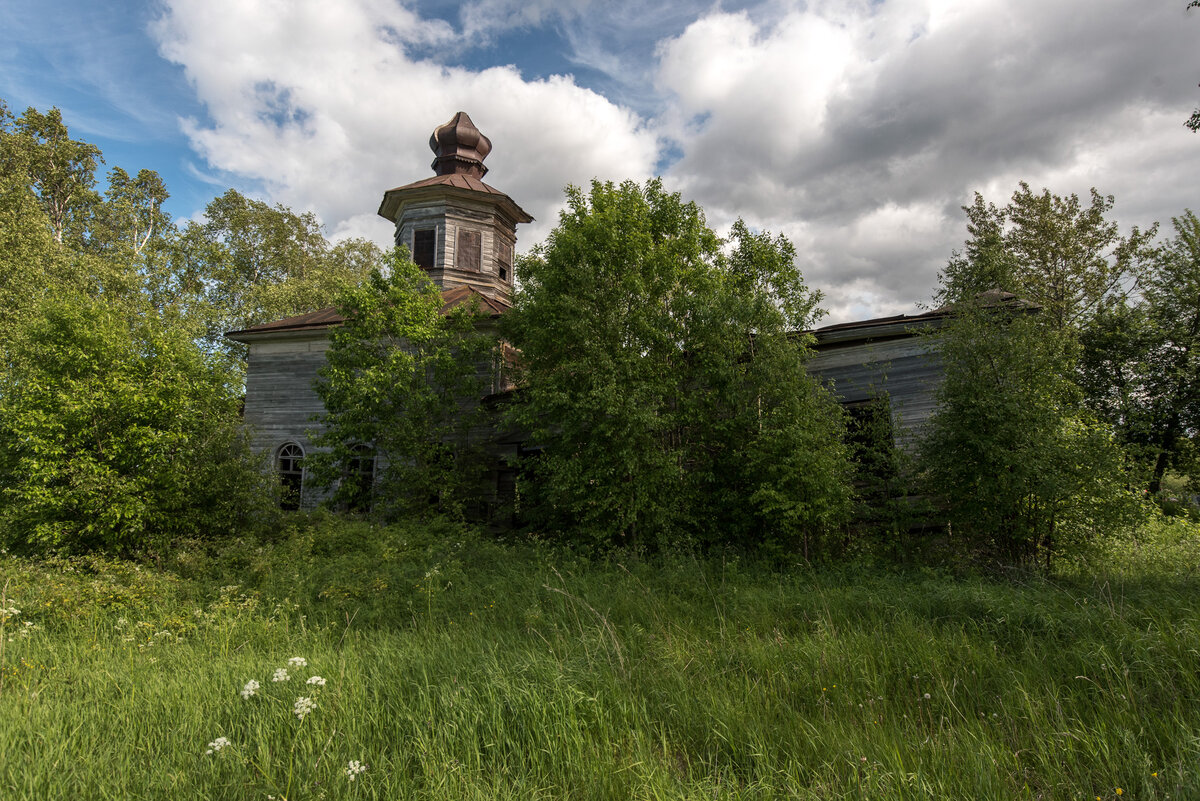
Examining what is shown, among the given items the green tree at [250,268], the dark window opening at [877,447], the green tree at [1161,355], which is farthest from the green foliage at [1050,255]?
the green tree at [250,268]

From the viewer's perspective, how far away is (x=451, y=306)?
17500 millimetres

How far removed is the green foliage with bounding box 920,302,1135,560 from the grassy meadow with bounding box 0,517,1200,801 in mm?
874

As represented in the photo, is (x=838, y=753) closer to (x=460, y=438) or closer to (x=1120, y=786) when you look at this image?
(x=1120, y=786)

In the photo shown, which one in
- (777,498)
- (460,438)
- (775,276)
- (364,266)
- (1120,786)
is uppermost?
(364,266)

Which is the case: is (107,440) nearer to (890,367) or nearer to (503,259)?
(503,259)

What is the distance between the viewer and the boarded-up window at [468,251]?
20.0 metres

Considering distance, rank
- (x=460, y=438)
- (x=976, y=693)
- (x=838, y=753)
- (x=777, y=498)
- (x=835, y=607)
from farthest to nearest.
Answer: (x=460, y=438), (x=777, y=498), (x=835, y=607), (x=976, y=693), (x=838, y=753)

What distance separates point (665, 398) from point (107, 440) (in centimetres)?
1035

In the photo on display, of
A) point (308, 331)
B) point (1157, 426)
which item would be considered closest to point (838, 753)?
point (308, 331)

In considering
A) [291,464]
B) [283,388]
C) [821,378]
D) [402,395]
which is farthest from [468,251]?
[821,378]

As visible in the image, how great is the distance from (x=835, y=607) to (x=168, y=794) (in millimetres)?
5934

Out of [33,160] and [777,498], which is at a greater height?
[33,160]

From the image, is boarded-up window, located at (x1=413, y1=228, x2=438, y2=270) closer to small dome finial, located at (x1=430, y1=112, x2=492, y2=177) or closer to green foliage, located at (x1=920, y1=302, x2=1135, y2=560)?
small dome finial, located at (x1=430, y1=112, x2=492, y2=177)

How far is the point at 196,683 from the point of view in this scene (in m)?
4.34
